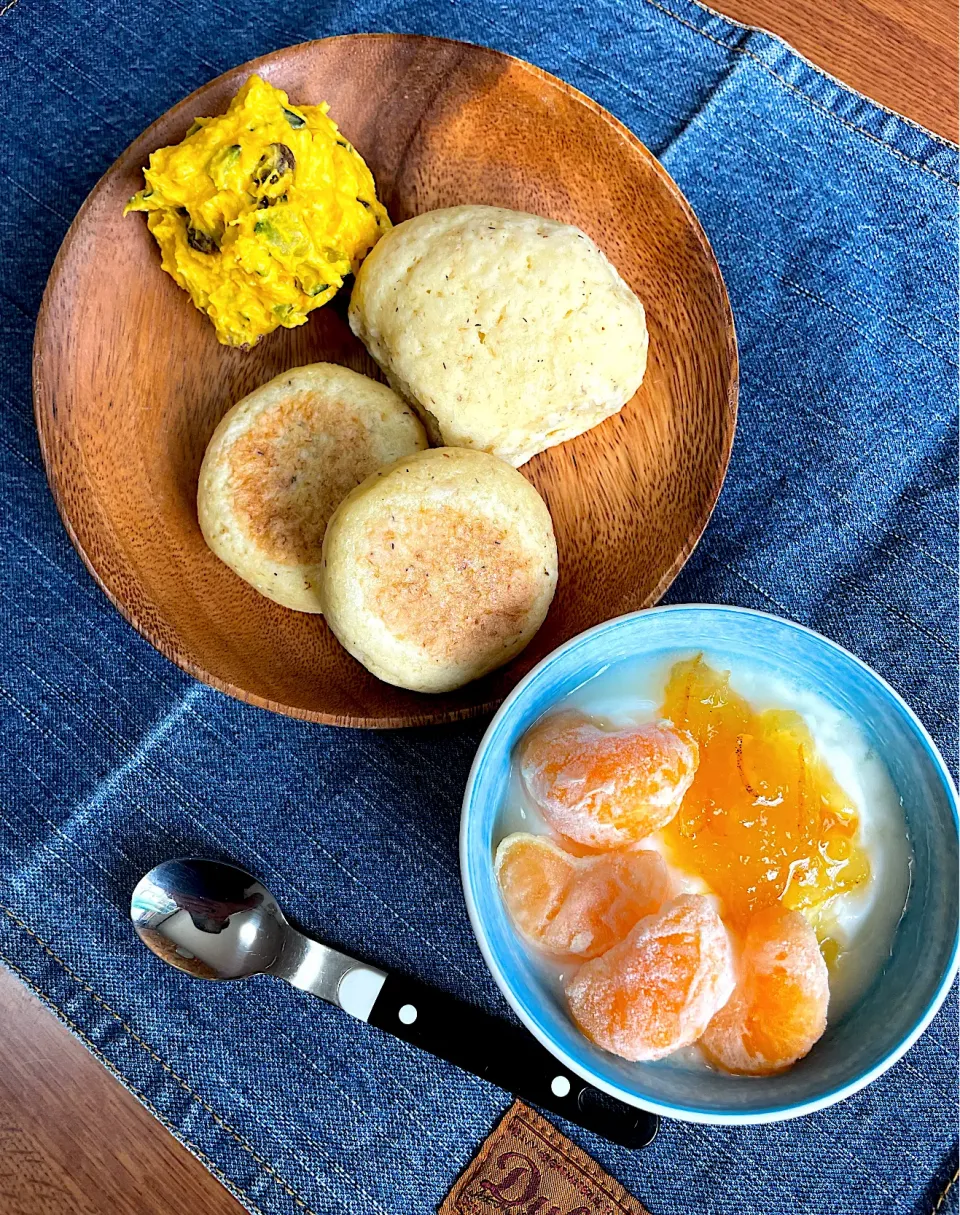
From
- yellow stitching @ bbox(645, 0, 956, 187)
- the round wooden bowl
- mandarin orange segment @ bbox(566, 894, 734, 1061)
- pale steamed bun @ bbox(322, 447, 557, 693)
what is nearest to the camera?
mandarin orange segment @ bbox(566, 894, 734, 1061)

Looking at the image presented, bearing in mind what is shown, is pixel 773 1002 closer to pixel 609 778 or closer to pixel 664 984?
pixel 664 984

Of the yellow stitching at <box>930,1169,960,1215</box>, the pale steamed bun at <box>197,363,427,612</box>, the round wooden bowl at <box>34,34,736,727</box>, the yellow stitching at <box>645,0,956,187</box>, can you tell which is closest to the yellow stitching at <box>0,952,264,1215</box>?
the round wooden bowl at <box>34,34,736,727</box>

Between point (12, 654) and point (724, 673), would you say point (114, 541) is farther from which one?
point (724, 673)

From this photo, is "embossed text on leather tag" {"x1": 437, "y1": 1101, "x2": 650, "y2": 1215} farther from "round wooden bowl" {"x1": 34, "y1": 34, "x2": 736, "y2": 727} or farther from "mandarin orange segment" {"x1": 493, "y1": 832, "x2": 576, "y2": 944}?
"round wooden bowl" {"x1": 34, "y1": 34, "x2": 736, "y2": 727}

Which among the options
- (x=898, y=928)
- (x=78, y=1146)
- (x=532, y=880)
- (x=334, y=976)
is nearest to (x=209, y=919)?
(x=334, y=976)

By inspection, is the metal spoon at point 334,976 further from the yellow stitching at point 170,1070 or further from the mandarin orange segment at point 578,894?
the mandarin orange segment at point 578,894

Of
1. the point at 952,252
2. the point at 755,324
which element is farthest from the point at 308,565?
the point at 952,252

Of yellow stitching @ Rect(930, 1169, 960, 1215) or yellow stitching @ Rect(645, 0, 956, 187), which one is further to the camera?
yellow stitching @ Rect(645, 0, 956, 187)
